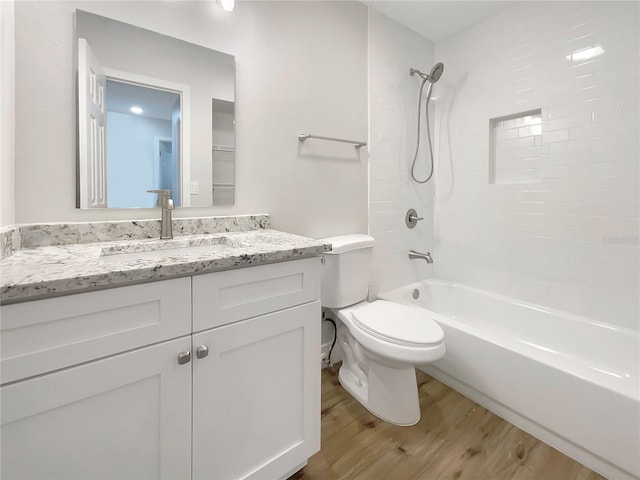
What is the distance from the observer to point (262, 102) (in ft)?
5.25

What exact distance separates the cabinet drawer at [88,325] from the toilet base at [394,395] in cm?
108

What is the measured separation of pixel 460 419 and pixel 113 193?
1.93m

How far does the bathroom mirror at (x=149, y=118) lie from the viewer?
45.9 inches

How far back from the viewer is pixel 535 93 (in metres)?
1.91

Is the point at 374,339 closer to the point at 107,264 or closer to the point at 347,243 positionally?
the point at 347,243

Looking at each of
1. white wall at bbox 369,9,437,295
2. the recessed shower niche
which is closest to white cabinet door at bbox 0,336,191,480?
white wall at bbox 369,9,437,295

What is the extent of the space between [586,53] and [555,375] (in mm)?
1742

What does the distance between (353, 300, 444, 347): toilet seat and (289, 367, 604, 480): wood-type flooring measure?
1.50 feet

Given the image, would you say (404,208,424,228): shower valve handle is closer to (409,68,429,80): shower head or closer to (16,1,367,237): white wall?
(16,1,367,237): white wall

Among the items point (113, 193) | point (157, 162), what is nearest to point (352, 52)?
point (157, 162)

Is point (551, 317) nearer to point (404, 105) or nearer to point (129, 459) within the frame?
point (404, 105)

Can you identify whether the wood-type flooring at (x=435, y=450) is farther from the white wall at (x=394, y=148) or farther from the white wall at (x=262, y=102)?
the white wall at (x=262, y=102)

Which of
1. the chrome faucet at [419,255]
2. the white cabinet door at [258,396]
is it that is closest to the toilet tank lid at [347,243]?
the white cabinet door at [258,396]

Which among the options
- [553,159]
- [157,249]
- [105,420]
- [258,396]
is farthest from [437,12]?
[105,420]
